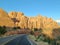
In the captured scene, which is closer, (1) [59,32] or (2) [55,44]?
(2) [55,44]

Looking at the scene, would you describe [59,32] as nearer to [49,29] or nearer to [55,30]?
[55,30]

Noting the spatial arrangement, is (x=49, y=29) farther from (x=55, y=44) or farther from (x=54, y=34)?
(x=55, y=44)

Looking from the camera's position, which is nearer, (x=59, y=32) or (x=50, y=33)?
(x=59, y=32)

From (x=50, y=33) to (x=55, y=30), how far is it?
1.74 meters

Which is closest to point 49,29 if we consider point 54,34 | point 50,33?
point 50,33

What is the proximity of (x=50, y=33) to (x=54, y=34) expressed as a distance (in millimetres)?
3231

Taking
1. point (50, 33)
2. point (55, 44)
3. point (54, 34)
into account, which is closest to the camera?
point (55, 44)

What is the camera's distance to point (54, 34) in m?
43.7

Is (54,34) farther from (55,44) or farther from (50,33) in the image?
(55,44)

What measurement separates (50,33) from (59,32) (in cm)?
358

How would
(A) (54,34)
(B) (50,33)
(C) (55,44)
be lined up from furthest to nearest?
1. (B) (50,33)
2. (A) (54,34)
3. (C) (55,44)

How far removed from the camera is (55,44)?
103 feet

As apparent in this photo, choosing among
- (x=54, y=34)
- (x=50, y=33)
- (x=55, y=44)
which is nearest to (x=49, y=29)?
(x=50, y=33)

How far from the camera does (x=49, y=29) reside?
162 feet
